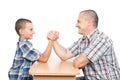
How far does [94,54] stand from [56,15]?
110 centimetres

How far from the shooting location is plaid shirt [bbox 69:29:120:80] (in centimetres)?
272

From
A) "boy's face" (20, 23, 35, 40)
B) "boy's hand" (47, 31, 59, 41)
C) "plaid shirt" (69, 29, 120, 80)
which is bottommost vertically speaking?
"plaid shirt" (69, 29, 120, 80)

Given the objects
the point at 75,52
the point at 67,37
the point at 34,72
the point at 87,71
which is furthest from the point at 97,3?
the point at 34,72

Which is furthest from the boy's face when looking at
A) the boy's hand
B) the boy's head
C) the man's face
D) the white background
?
the white background

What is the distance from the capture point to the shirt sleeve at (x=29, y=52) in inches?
109

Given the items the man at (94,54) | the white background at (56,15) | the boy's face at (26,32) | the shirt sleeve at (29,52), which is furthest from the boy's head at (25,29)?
the white background at (56,15)

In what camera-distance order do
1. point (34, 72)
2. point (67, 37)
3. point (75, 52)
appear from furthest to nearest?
point (67, 37) → point (75, 52) → point (34, 72)

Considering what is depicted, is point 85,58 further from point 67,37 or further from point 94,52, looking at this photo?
point 67,37

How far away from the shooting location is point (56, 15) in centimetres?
367

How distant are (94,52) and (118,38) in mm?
1104

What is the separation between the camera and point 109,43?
277 cm

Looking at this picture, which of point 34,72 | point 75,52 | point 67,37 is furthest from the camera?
point 67,37

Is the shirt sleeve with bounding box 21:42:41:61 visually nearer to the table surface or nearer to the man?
the table surface

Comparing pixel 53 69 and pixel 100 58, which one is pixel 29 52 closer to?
pixel 53 69
